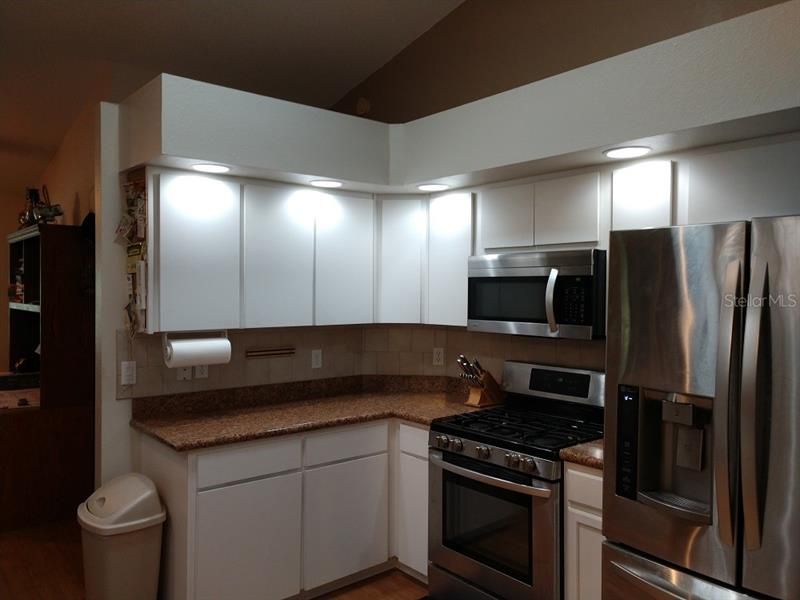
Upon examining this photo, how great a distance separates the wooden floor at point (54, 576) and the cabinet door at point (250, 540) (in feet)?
1.31

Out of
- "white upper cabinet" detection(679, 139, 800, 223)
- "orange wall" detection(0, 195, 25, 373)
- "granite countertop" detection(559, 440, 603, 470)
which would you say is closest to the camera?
"white upper cabinet" detection(679, 139, 800, 223)

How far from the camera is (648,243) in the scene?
1.93m

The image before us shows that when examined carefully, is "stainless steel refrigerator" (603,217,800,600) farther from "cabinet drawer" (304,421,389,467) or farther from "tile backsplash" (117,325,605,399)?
"cabinet drawer" (304,421,389,467)

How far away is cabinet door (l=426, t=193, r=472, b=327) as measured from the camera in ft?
10.7

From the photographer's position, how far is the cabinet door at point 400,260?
348 centimetres

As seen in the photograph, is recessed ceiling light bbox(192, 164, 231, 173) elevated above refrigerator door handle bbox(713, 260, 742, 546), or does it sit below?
above

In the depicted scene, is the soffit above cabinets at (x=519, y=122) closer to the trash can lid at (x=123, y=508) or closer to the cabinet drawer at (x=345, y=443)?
the cabinet drawer at (x=345, y=443)

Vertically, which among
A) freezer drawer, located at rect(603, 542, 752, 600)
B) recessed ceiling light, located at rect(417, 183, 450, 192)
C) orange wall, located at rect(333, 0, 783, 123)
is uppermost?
orange wall, located at rect(333, 0, 783, 123)

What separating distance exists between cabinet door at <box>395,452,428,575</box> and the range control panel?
1215mm

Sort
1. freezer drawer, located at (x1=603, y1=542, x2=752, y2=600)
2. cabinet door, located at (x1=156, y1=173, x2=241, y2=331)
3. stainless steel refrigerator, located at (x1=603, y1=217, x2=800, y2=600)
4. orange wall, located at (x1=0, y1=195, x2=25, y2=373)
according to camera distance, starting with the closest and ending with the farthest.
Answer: stainless steel refrigerator, located at (x1=603, y1=217, x2=800, y2=600)
freezer drawer, located at (x1=603, y1=542, x2=752, y2=600)
cabinet door, located at (x1=156, y1=173, x2=241, y2=331)
orange wall, located at (x1=0, y1=195, x2=25, y2=373)

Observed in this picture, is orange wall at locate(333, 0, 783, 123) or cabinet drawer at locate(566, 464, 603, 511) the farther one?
orange wall at locate(333, 0, 783, 123)

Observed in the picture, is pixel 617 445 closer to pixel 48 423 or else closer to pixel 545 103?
pixel 545 103

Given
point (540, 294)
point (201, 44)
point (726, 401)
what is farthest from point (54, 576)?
point (726, 401)

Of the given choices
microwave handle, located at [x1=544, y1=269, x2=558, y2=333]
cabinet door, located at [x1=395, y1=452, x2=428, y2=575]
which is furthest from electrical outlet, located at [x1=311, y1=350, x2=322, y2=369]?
microwave handle, located at [x1=544, y1=269, x2=558, y2=333]
